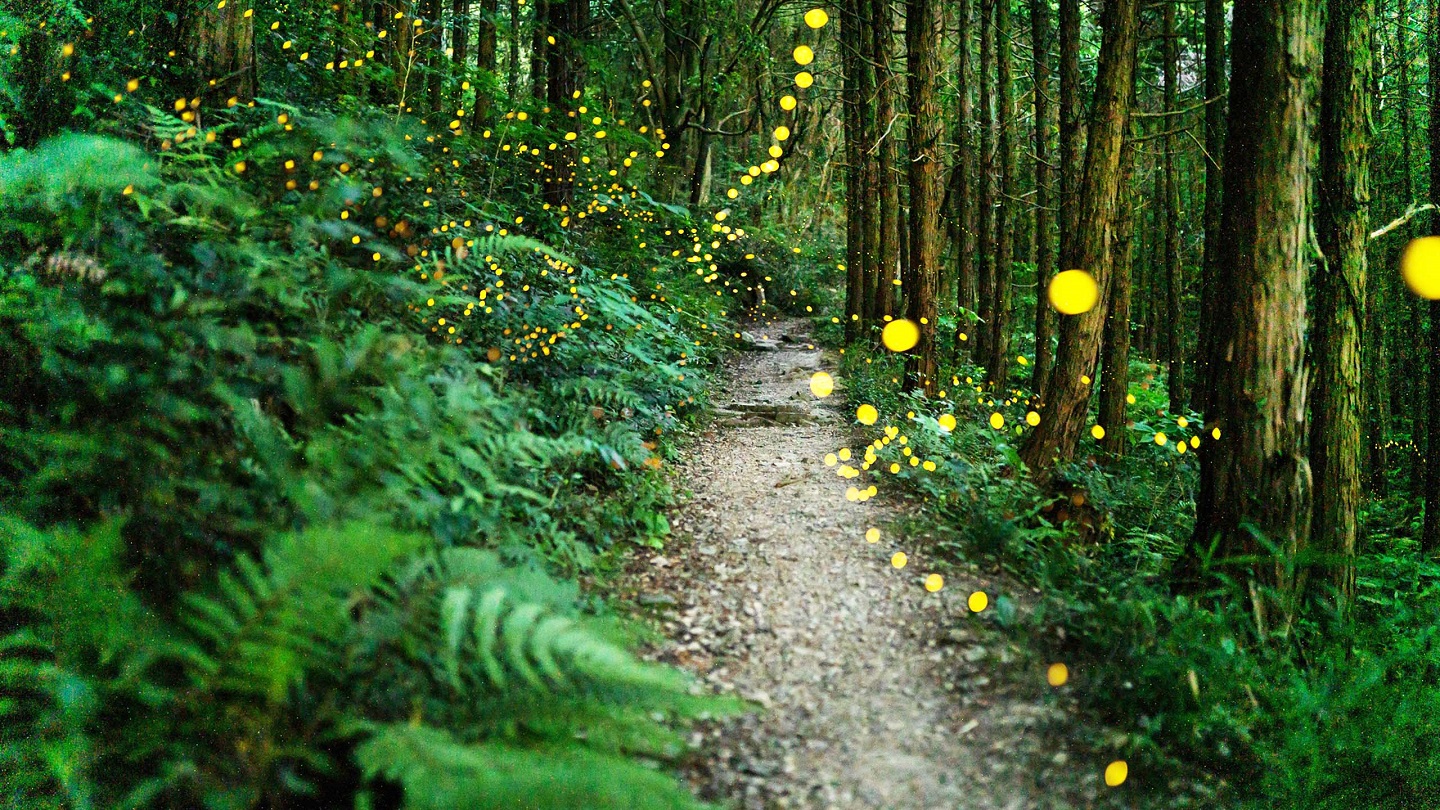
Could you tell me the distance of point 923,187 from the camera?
33.9 feet

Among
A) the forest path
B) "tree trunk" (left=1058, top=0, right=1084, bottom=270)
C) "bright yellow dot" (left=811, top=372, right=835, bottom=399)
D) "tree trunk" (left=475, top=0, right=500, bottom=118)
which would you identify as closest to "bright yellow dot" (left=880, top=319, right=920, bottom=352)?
"bright yellow dot" (left=811, top=372, right=835, bottom=399)

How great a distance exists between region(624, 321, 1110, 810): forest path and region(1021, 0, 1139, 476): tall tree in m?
2.04

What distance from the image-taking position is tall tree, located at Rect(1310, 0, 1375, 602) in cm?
610

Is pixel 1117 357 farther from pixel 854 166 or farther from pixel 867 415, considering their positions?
pixel 854 166

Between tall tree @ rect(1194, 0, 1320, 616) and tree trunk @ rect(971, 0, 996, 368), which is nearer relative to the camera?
tall tree @ rect(1194, 0, 1320, 616)

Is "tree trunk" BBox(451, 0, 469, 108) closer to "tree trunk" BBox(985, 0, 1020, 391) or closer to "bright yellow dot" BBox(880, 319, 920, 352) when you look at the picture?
"bright yellow dot" BBox(880, 319, 920, 352)

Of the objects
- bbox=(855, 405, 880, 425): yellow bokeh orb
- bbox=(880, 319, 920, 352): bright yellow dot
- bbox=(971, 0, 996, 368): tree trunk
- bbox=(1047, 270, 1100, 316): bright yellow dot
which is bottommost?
bbox=(855, 405, 880, 425): yellow bokeh orb

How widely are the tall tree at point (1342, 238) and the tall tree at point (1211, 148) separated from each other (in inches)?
135

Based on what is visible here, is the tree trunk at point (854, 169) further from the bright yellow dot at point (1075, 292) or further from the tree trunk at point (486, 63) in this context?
the bright yellow dot at point (1075, 292)

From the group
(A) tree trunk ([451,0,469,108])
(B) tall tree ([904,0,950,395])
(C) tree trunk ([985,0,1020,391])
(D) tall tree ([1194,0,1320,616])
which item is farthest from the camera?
(A) tree trunk ([451,0,469,108])

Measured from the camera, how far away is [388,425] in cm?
374

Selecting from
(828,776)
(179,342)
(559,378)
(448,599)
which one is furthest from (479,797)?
(559,378)

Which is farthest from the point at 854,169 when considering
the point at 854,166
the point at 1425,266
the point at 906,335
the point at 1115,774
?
the point at 1115,774

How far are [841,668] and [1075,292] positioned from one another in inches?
186
